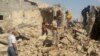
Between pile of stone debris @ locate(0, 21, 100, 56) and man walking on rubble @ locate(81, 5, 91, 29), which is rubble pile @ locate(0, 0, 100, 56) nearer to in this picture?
pile of stone debris @ locate(0, 21, 100, 56)

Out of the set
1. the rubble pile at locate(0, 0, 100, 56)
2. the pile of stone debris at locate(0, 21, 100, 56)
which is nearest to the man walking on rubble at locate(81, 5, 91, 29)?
the rubble pile at locate(0, 0, 100, 56)

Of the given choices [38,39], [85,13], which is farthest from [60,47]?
[85,13]

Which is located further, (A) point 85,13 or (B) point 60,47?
(A) point 85,13

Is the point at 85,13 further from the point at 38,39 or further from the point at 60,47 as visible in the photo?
the point at 60,47

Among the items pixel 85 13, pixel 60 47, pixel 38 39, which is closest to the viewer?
pixel 60 47

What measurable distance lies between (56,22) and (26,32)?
2.65 m

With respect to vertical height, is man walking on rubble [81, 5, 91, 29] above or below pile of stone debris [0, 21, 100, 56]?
above

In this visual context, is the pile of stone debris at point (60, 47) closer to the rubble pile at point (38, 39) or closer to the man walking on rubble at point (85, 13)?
the rubble pile at point (38, 39)

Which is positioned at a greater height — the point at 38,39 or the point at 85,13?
Result: the point at 85,13

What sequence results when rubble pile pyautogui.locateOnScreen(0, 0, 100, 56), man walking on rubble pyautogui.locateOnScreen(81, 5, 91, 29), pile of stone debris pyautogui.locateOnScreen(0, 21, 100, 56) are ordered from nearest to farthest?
pile of stone debris pyautogui.locateOnScreen(0, 21, 100, 56), rubble pile pyautogui.locateOnScreen(0, 0, 100, 56), man walking on rubble pyautogui.locateOnScreen(81, 5, 91, 29)

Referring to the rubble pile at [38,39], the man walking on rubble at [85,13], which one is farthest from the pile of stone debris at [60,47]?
the man walking on rubble at [85,13]

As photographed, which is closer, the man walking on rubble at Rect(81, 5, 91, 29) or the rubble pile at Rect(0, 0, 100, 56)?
the rubble pile at Rect(0, 0, 100, 56)

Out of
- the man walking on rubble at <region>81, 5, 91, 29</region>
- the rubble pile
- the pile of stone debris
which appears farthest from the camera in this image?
the man walking on rubble at <region>81, 5, 91, 29</region>

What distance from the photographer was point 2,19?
25.9 meters
